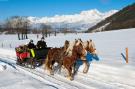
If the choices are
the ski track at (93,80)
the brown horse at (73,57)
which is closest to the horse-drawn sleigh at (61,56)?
the brown horse at (73,57)

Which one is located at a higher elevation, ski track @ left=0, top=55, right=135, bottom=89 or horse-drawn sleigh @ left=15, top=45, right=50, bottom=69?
horse-drawn sleigh @ left=15, top=45, right=50, bottom=69

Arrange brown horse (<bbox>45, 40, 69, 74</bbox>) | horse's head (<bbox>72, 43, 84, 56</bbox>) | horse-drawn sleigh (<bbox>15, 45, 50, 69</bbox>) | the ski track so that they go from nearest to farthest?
the ski track, horse's head (<bbox>72, 43, 84, 56</bbox>), brown horse (<bbox>45, 40, 69, 74</bbox>), horse-drawn sleigh (<bbox>15, 45, 50, 69</bbox>)

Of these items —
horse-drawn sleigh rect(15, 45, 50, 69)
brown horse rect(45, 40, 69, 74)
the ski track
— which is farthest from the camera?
horse-drawn sleigh rect(15, 45, 50, 69)

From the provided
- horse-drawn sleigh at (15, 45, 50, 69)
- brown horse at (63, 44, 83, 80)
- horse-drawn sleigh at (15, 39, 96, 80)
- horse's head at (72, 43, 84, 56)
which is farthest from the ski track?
horse-drawn sleigh at (15, 45, 50, 69)

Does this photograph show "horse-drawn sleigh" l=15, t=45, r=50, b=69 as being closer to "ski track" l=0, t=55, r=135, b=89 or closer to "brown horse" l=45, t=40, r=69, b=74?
"brown horse" l=45, t=40, r=69, b=74

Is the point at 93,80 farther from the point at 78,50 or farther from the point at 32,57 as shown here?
the point at 32,57

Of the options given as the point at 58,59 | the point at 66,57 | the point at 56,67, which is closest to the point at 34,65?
the point at 56,67

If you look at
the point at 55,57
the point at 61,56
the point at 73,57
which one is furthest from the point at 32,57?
the point at 73,57

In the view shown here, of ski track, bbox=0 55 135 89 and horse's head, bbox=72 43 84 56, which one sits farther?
horse's head, bbox=72 43 84 56

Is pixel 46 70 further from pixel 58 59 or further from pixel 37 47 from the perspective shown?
pixel 37 47

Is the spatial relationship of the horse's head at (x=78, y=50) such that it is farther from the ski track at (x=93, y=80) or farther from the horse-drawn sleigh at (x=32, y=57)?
the horse-drawn sleigh at (x=32, y=57)

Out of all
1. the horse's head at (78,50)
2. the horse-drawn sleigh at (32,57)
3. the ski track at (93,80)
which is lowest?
the ski track at (93,80)

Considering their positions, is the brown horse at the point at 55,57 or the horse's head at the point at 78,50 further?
the brown horse at the point at 55,57

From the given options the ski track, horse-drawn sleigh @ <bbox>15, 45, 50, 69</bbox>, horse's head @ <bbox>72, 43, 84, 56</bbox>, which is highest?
horse's head @ <bbox>72, 43, 84, 56</bbox>
